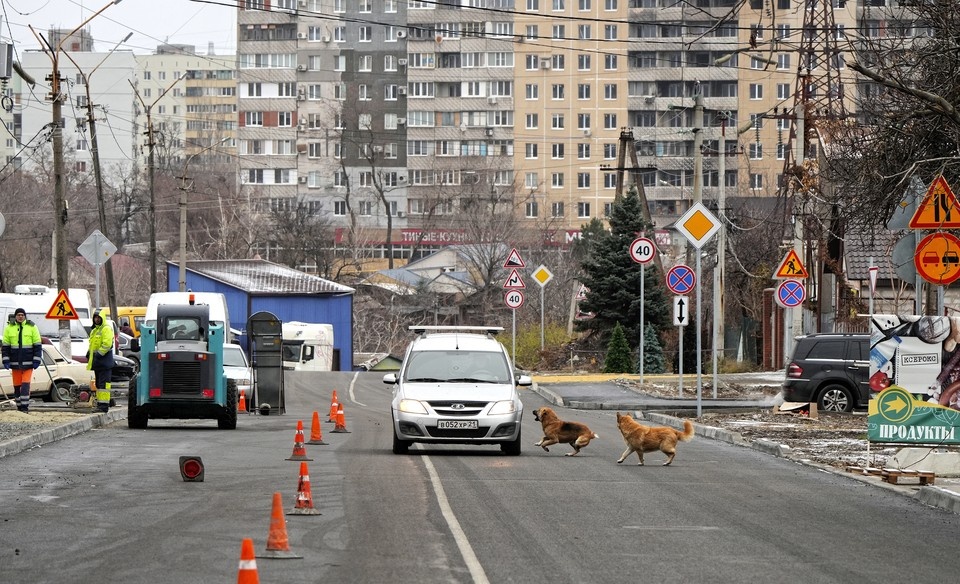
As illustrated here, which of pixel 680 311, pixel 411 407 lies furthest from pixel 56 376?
pixel 411 407

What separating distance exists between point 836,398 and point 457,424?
12503 mm

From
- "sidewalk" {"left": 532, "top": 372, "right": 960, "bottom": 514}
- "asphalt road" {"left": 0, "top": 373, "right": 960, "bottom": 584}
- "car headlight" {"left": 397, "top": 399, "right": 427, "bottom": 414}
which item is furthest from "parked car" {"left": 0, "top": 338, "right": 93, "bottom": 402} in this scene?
"car headlight" {"left": 397, "top": 399, "right": 427, "bottom": 414}

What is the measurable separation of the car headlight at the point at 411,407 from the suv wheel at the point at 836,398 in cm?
1248

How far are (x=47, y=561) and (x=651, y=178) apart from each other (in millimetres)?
112649

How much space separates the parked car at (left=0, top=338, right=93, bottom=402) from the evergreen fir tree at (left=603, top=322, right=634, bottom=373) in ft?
67.9

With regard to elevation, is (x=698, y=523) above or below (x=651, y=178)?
below

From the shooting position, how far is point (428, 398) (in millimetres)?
19422

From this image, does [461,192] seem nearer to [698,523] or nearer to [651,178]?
[651,178]

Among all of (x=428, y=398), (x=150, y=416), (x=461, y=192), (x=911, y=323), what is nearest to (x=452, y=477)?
(x=428, y=398)

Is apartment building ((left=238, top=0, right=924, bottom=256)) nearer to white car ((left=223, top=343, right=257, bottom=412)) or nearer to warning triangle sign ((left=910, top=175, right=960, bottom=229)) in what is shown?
white car ((left=223, top=343, right=257, bottom=412))

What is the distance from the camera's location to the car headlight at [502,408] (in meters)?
19.5

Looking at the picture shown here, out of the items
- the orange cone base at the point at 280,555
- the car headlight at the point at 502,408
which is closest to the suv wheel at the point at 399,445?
the car headlight at the point at 502,408

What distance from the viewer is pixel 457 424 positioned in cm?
1934

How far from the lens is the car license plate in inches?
761
